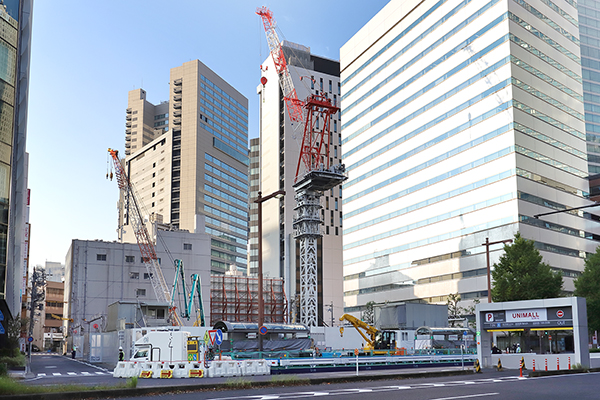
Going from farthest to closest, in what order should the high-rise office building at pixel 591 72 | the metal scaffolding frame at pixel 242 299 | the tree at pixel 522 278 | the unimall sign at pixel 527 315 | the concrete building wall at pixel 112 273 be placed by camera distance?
the metal scaffolding frame at pixel 242 299 → the high-rise office building at pixel 591 72 → the concrete building wall at pixel 112 273 → the tree at pixel 522 278 → the unimall sign at pixel 527 315

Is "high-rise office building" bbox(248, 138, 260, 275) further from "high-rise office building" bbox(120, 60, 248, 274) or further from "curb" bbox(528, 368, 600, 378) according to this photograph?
"curb" bbox(528, 368, 600, 378)

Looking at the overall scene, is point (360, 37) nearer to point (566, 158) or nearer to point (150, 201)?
point (566, 158)

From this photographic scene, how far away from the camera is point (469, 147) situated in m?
85.0

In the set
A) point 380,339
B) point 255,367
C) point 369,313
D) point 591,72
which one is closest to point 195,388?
point 255,367

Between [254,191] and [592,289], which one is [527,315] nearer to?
[592,289]

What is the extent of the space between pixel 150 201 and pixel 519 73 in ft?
450

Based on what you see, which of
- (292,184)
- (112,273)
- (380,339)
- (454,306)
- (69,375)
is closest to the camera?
(69,375)

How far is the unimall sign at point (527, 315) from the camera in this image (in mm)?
37906

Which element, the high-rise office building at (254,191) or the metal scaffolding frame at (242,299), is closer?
the metal scaffolding frame at (242,299)

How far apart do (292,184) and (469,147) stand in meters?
68.0

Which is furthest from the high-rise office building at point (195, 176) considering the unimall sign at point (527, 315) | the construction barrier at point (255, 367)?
the unimall sign at point (527, 315)

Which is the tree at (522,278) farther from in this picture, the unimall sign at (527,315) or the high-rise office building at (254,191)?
the high-rise office building at (254,191)

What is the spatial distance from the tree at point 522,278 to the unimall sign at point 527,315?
20.2m

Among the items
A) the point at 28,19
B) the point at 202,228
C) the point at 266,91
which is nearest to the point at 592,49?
the point at 266,91
